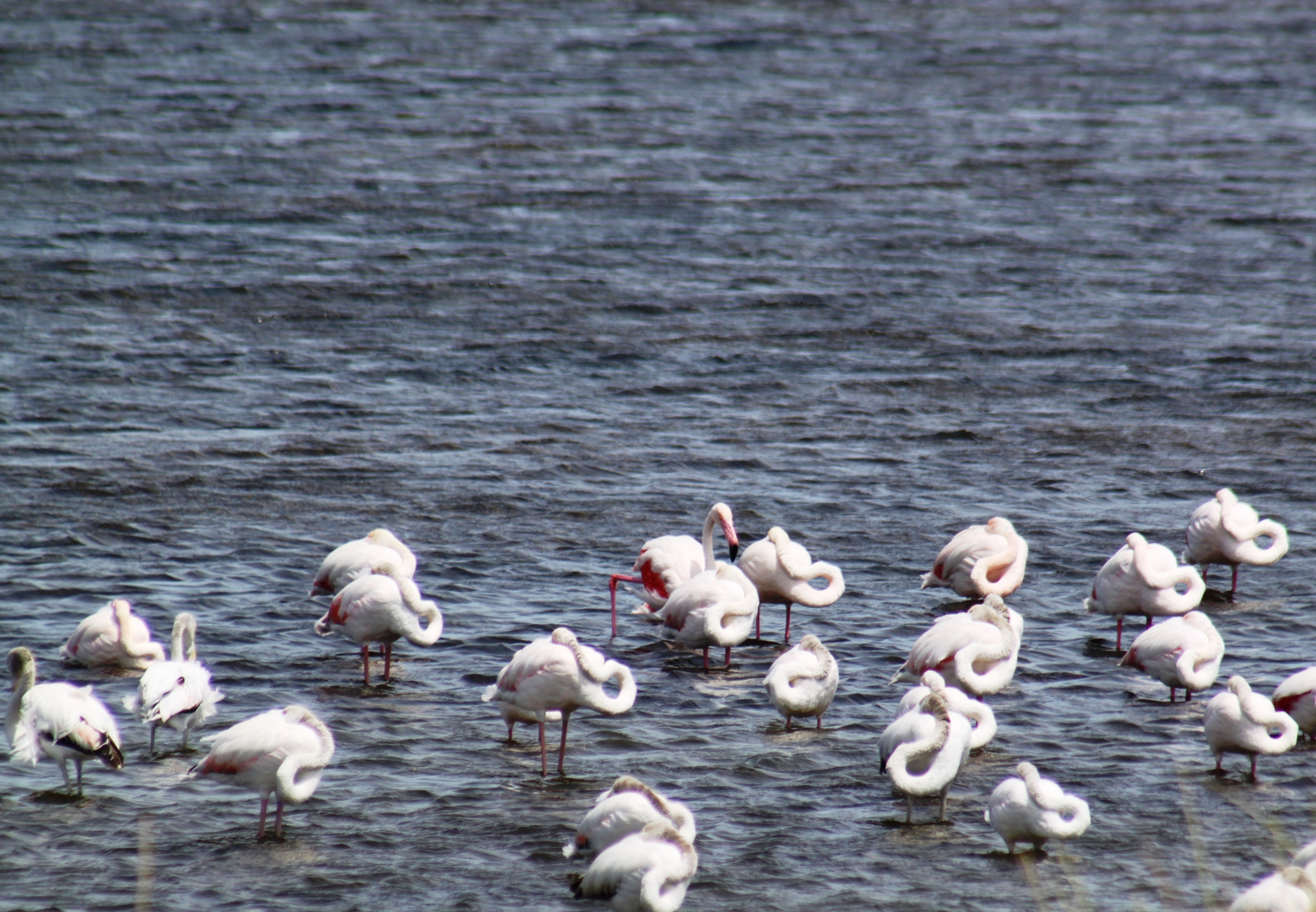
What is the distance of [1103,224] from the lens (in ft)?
85.5

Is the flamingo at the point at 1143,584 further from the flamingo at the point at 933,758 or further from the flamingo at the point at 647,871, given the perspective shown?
the flamingo at the point at 647,871

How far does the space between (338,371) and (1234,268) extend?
12481 millimetres

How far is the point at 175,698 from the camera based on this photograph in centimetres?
962

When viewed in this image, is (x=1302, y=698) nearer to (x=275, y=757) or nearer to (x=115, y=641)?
(x=275, y=757)

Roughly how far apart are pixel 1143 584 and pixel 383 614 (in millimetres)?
5144

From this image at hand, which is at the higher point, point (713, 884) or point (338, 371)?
point (338, 371)

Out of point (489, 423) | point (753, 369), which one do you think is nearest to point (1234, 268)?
point (753, 369)

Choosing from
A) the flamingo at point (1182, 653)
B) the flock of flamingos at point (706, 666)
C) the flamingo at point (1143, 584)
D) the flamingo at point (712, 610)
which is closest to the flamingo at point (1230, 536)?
the flock of flamingos at point (706, 666)

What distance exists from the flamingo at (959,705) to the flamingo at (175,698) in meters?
3.94

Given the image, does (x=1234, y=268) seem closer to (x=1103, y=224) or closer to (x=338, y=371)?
(x=1103, y=224)

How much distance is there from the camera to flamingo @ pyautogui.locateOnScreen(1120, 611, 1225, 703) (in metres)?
10.5

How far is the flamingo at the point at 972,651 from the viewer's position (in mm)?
Result: 10250

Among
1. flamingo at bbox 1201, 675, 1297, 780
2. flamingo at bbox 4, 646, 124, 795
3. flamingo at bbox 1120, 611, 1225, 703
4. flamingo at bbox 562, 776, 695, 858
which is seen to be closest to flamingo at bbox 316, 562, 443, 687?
flamingo at bbox 4, 646, 124, 795

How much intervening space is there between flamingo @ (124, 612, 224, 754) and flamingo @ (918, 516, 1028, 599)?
538 cm
